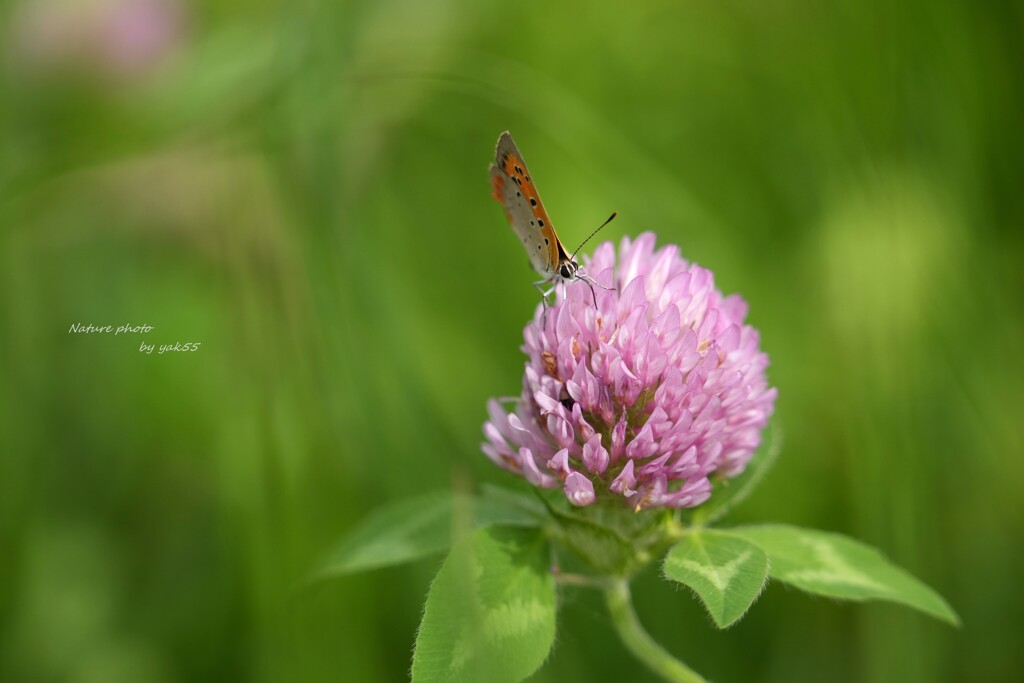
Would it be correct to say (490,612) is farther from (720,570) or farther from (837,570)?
(837,570)

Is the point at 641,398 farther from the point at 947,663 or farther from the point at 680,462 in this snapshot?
the point at 947,663

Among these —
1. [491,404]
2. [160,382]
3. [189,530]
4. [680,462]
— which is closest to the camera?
[680,462]

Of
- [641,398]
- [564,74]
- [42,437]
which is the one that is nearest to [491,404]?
[641,398]

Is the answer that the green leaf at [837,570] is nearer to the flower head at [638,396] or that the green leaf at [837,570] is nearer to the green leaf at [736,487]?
the green leaf at [736,487]

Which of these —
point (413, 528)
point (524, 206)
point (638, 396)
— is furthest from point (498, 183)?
point (413, 528)

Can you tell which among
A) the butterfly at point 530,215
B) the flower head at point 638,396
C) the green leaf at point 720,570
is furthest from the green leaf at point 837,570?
the butterfly at point 530,215

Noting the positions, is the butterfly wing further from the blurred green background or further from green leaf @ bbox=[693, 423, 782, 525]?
green leaf @ bbox=[693, 423, 782, 525]
